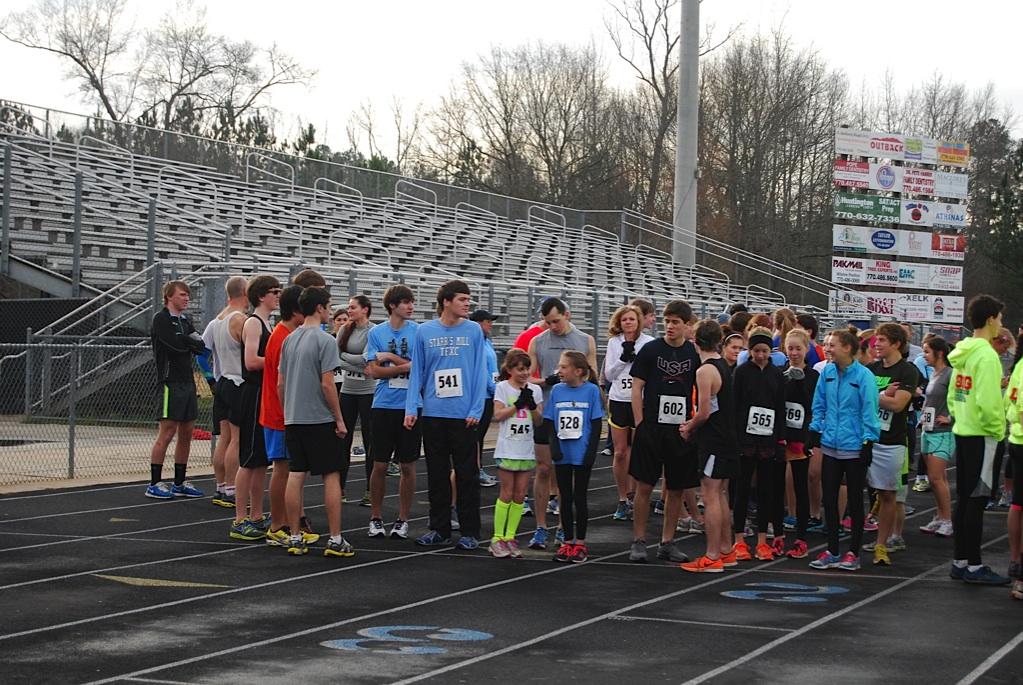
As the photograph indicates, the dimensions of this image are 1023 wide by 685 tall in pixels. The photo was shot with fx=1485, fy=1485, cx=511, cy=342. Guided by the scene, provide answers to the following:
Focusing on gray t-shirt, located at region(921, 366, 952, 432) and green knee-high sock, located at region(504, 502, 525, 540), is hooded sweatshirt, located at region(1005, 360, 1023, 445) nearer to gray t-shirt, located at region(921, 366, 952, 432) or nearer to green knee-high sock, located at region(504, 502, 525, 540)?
gray t-shirt, located at region(921, 366, 952, 432)

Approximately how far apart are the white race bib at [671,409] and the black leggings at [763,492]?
68cm

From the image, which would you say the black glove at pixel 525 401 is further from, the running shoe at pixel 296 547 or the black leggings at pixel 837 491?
the black leggings at pixel 837 491

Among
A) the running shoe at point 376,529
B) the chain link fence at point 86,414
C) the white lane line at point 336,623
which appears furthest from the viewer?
the chain link fence at point 86,414

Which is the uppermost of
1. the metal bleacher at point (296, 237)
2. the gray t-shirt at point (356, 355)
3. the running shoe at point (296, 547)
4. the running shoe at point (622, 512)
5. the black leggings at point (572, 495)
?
the metal bleacher at point (296, 237)

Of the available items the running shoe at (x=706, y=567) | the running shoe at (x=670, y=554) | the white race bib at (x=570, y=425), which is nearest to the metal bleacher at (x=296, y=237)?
the white race bib at (x=570, y=425)

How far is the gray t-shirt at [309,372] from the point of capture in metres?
10.4

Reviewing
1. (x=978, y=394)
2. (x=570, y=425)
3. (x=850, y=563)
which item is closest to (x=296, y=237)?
(x=570, y=425)

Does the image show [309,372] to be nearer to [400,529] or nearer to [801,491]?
[400,529]

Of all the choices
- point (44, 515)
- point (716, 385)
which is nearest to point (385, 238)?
point (44, 515)

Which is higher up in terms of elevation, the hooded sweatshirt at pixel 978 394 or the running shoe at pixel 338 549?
the hooded sweatshirt at pixel 978 394

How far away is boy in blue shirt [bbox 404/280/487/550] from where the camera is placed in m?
10.7

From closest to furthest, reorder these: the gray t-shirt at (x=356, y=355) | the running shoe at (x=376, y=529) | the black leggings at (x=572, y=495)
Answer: the black leggings at (x=572, y=495) < the running shoe at (x=376, y=529) < the gray t-shirt at (x=356, y=355)

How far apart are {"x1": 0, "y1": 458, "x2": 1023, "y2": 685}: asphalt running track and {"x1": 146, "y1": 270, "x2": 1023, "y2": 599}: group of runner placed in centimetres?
29

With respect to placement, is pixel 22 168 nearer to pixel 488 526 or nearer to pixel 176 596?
pixel 488 526
